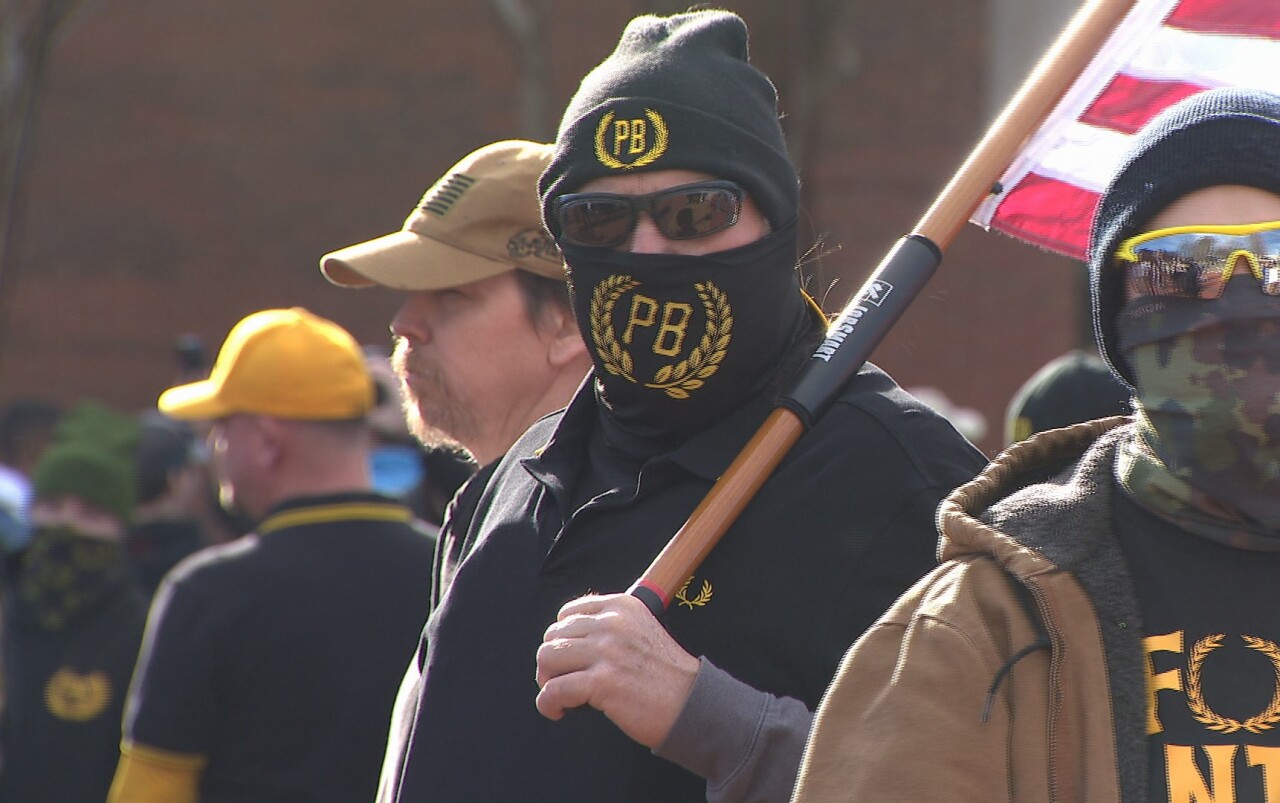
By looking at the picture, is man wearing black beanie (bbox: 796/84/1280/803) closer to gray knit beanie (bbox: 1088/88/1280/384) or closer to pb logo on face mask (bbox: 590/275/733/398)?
gray knit beanie (bbox: 1088/88/1280/384)

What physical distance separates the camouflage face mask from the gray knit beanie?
11cm

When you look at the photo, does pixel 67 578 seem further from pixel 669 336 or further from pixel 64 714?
pixel 669 336

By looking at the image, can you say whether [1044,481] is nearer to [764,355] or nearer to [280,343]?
[764,355]

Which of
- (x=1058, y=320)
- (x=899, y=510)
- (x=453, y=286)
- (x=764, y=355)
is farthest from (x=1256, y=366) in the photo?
(x=1058, y=320)

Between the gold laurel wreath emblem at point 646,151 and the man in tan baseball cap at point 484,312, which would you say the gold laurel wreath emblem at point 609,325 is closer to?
the gold laurel wreath emblem at point 646,151

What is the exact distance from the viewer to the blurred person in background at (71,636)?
17.8 ft

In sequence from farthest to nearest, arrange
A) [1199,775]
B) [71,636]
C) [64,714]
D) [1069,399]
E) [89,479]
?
1. [89,479]
2. [71,636]
3. [64,714]
4. [1069,399]
5. [1199,775]

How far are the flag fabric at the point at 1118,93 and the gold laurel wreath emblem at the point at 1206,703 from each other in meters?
1.25

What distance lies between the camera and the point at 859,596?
7.63 feet

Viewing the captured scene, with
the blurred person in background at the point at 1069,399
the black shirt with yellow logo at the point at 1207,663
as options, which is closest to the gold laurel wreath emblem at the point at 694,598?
the black shirt with yellow logo at the point at 1207,663

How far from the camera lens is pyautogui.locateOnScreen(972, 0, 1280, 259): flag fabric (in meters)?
2.93

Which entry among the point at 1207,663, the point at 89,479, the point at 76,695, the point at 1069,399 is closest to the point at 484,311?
the point at 1069,399

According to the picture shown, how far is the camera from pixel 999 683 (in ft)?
5.80

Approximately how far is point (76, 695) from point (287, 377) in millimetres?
1403
